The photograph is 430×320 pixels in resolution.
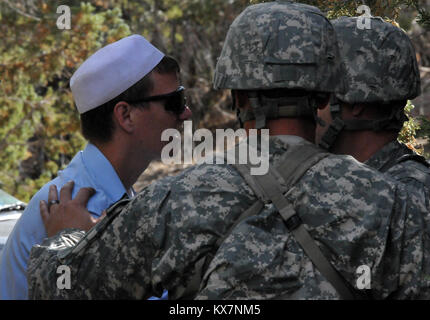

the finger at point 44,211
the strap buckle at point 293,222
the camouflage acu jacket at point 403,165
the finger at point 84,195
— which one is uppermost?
the strap buckle at point 293,222

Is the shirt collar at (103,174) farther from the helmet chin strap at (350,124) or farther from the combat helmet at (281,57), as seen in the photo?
the helmet chin strap at (350,124)

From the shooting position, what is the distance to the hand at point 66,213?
2582mm

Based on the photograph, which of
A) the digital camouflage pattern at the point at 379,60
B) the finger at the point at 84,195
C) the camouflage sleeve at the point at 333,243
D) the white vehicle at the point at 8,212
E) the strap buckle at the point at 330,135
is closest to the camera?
the camouflage sleeve at the point at 333,243

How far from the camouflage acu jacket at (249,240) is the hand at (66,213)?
1.06 ft

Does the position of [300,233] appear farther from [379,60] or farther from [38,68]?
[38,68]

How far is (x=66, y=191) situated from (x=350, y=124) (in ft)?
4.09

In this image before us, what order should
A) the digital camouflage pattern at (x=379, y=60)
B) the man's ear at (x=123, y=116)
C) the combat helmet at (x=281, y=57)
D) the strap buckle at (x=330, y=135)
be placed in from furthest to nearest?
the digital camouflage pattern at (x=379, y=60) → the strap buckle at (x=330, y=135) → the man's ear at (x=123, y=116) → the combat helmet at (x=281, y=57)

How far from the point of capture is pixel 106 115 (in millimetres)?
2986

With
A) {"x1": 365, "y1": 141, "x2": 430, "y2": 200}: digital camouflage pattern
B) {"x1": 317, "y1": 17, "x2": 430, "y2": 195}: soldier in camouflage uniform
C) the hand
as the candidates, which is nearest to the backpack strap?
{"x1": 365, "y1": 141, "x2": 430, "y2": 200}: digital camouflage pattern

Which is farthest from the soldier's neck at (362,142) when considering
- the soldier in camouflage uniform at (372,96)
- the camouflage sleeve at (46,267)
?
the camouflage sleeve at (46,267)

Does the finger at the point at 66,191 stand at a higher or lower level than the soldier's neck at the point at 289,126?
lower
